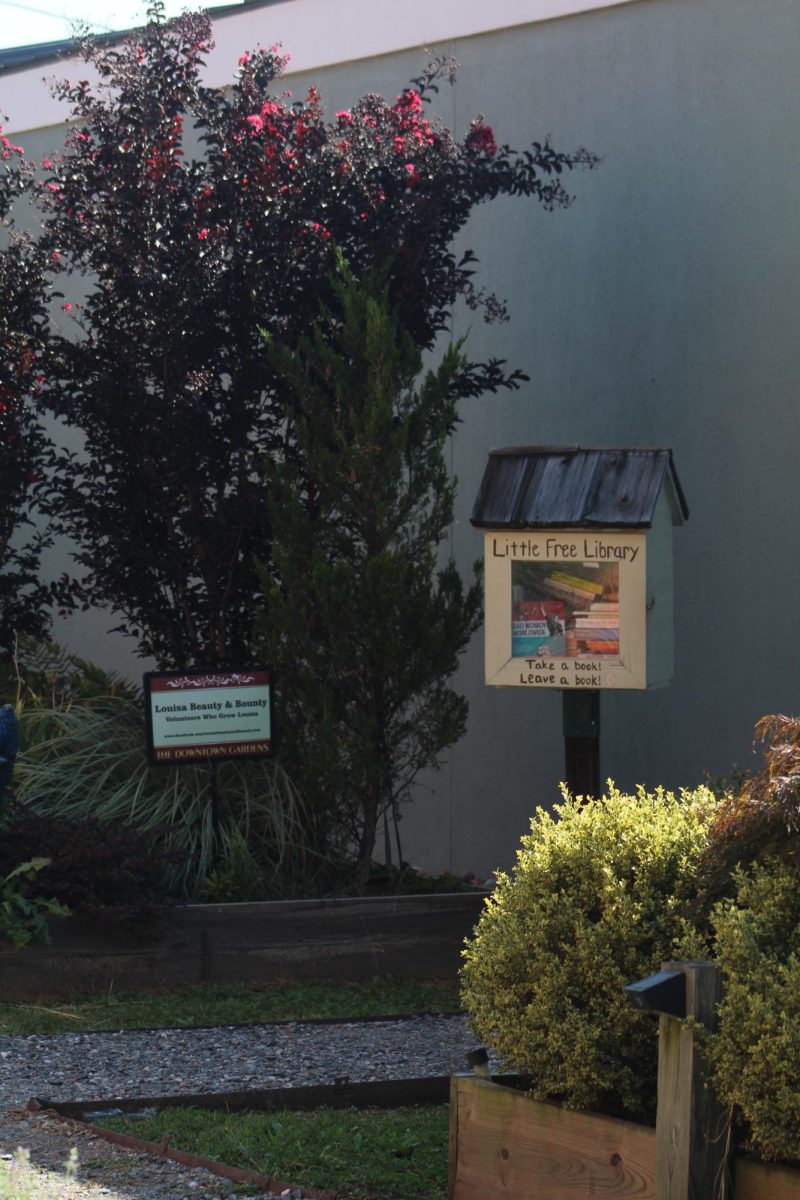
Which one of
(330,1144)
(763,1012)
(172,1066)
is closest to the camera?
(763,1012)

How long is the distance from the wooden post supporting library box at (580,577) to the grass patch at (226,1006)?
1189 millimetres

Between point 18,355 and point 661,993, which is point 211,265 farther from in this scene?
point 661,993

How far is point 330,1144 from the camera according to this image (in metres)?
4.54

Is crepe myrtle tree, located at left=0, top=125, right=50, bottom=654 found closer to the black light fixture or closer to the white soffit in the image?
the white soffit

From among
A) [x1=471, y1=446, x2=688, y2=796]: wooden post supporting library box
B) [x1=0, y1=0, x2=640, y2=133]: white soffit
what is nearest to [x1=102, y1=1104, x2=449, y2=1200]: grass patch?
[x1=471, y1=446, x2=688, y2=796]: wooden post supporting library box

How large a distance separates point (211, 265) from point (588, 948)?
4.82 metres

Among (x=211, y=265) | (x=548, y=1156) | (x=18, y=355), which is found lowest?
(x=548, y=1156)

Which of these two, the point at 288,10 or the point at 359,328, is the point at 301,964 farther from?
the point at 288,10

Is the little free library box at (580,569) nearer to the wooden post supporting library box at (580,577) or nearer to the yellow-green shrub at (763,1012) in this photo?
the wooden post supporting library box at (580,577)

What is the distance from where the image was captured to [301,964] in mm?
6844

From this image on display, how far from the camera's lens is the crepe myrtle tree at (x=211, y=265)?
7641 mm

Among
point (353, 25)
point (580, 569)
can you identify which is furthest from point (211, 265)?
point (353, 25)

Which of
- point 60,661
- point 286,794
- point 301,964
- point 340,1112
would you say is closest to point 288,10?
point 60,661

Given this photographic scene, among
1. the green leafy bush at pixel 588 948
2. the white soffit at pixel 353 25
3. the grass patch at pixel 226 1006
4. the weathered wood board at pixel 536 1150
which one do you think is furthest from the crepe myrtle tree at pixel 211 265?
the weathered wood board at pixel 536 1150
